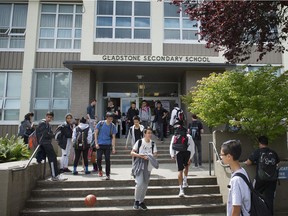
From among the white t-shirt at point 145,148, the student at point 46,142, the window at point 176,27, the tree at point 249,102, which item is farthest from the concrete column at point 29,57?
the tree at point 249,102

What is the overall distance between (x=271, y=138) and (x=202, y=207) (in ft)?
8.45

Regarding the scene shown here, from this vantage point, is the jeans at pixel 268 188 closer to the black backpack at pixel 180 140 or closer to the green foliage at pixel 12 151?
the black backpack at pixel 180 140

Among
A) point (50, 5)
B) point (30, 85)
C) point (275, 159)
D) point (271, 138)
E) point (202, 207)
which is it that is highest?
point (50, 5)

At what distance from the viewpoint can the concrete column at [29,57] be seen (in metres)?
14.2

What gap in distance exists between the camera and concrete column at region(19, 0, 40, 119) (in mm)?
14242

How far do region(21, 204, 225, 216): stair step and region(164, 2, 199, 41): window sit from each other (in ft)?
32.8

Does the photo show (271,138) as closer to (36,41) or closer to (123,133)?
(123,133)

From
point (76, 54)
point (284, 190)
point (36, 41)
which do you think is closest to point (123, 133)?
point (76, 54)

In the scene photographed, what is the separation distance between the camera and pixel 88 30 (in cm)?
1378

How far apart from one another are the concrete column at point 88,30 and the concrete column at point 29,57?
301 centimetres

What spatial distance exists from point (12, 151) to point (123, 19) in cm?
950

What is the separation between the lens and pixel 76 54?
1465cm

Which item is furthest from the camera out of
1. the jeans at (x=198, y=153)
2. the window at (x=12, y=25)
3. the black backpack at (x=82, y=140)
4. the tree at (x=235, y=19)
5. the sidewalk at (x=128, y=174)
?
the window at (x=12, y=25)

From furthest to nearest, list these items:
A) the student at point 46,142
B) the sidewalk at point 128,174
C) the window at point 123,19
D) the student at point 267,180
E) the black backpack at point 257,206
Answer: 1. the window at point 123,19
2. the sidewalk at point 128,174
3. the student at point 46,142
4. the student at point 267,180
5. the black backpack at point 257,206
